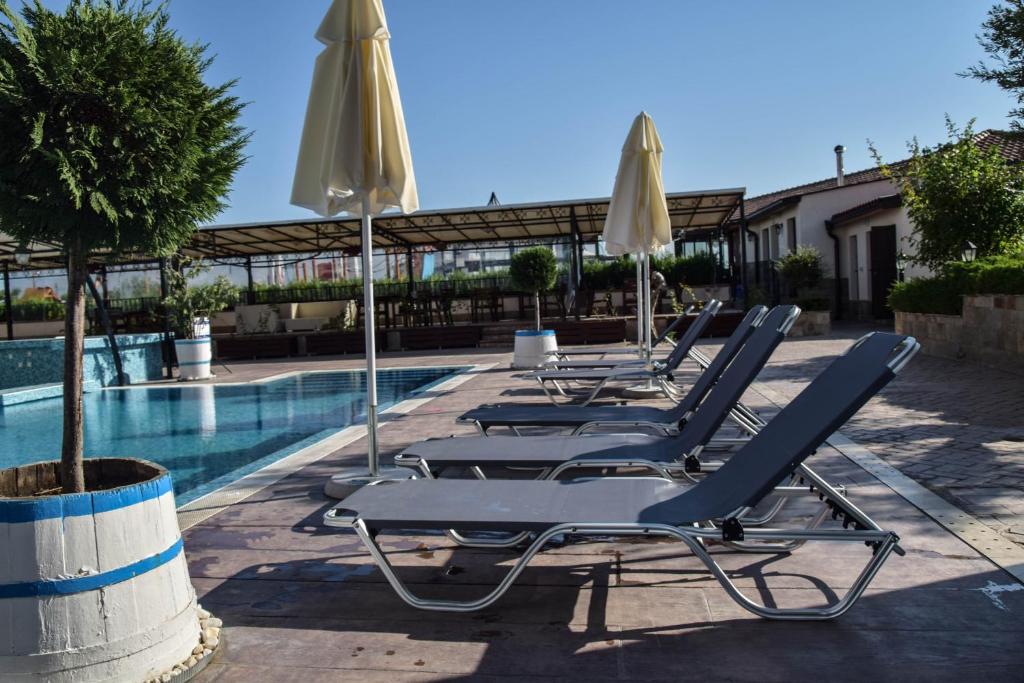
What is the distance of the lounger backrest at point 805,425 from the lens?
2568mm

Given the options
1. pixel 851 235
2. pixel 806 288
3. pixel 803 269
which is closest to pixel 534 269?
pixel 803 269

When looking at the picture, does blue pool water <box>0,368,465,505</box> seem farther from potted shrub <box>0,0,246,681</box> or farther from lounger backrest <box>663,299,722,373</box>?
lounger backrest <box>663,299,722,373</box>

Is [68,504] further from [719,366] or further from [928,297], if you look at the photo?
[928,297]

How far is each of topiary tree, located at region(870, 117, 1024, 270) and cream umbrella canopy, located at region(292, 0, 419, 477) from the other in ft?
36.0

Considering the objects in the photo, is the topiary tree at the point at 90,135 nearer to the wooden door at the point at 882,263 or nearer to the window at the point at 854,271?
the wooden door at the point at 882,263

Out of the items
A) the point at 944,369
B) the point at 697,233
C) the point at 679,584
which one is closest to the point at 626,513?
the point at 679,584

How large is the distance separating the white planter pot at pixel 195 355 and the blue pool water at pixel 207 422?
0.84m

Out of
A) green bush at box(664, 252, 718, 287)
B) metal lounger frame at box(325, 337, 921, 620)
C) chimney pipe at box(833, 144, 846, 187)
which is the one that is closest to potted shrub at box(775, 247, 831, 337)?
green bush at box(664, 252, 718, 287)

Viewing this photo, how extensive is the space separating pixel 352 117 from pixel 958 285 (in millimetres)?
9411

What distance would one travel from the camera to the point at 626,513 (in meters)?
2.65

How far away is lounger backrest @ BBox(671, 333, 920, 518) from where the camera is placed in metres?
2.57

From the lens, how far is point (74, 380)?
9.15ft

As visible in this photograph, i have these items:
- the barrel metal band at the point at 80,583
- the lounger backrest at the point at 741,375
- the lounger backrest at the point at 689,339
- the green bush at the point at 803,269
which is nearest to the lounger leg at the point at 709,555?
the barrel metal band at the point at 80,583

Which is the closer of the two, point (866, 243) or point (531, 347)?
point (531, 347)
